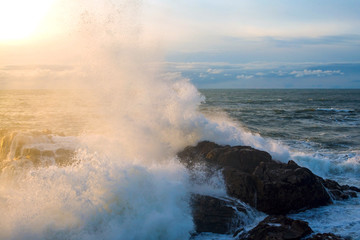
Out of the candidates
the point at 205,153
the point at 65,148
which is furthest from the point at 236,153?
the point at 65,148

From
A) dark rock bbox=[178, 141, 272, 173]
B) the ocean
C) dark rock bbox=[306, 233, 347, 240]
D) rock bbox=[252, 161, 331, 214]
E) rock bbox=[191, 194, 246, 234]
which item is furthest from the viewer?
dark rock bbox=[178, 141, 272, 173]

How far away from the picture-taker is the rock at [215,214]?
7930 mm

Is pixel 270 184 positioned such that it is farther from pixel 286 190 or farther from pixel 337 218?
pixel 337 218

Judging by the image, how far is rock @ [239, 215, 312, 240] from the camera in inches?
274

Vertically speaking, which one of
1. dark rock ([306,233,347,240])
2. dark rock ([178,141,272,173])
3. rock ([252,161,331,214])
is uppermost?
dark rock ([178,141,272,173])

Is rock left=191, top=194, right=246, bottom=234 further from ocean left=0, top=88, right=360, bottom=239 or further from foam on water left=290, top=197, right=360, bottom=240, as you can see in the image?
foam on water left=290, top=197, right=360, bottom=240

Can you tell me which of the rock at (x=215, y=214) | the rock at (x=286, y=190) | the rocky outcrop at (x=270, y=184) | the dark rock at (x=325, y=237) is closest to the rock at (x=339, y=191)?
the rocky outcrop at (x=270, y=184)

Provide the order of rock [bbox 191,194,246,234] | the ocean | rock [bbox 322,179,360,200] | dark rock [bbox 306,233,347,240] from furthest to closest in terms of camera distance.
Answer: rock [bbox 322,179,360,200], rock [bbox 191,194,246,234], the ocean, dark rock [bbox 306,233,347,240]

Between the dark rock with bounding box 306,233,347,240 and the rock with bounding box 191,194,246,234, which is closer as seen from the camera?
the dark rock with bounding box 306,233,347,240

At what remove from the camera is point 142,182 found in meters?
8.51

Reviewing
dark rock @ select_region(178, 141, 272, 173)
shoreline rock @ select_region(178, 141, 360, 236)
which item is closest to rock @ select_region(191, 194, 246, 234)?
shoreline rock @ select_region(178, 141, 360, 236)

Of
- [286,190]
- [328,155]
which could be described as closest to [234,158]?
[286,190]

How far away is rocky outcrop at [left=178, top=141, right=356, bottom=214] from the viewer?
8.66 meters

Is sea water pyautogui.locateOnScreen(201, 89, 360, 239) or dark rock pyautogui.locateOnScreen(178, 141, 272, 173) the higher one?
dark rock pyautogui.locateOnScreen(178, 141, 272, 173)
